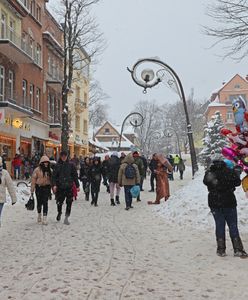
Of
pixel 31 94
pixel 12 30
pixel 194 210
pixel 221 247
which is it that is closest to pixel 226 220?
pixel 221 247

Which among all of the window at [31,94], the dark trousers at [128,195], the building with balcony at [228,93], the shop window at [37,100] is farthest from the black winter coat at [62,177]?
the building with balcony at [228,93]

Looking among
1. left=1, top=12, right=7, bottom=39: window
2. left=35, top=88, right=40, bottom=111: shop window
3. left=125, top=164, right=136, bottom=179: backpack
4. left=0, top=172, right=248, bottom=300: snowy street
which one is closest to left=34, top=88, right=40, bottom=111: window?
left=35, top=88, right=40, bottom=111: shop window

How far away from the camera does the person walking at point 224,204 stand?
736 cm

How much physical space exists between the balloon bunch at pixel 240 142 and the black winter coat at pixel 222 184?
1065 millimetres

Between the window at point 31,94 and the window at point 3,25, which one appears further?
the window at point 31,94

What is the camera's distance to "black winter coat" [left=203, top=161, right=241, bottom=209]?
7.41 m

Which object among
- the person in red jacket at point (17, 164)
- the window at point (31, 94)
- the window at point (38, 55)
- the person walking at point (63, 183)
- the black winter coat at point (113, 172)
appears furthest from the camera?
the window at point (38, 55)

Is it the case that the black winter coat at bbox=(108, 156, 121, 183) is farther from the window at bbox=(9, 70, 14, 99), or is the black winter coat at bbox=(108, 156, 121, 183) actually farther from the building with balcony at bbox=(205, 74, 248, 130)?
the building with balcony at bbox=(205, 74, 248, 130)

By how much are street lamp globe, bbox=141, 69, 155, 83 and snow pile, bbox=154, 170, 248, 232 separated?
7.84 meters

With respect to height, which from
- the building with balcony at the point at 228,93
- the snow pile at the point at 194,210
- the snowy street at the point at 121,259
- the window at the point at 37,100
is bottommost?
the snowy street at the point at 121,259

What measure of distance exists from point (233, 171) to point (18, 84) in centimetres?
2371

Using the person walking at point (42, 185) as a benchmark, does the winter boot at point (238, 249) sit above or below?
below

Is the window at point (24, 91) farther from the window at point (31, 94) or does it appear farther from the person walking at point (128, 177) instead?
the person walking at point (128, 177)

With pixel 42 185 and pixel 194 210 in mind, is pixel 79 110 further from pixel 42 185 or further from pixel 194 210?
pixel 194 210
